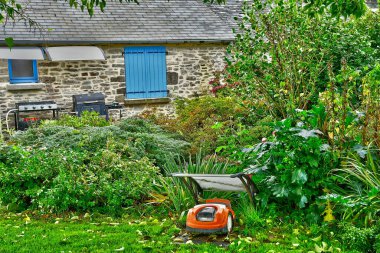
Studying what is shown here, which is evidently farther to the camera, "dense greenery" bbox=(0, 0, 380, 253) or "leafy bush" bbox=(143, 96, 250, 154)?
"leafy bush" bbox=(143, 96, 250, 154)

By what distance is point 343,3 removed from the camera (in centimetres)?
621

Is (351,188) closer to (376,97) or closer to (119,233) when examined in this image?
(376,97)

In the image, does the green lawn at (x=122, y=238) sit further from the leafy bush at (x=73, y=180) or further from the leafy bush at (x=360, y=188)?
the leafy bush at (x=360, y=188)

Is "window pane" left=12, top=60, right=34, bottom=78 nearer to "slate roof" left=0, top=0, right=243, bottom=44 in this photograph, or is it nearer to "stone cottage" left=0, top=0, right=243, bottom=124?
"stone cottage" left=0, top=0, right=243, bottom=124

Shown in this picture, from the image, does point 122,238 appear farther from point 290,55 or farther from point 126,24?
point 126,24

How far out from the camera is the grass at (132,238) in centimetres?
561

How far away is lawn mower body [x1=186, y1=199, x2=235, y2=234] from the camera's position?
18.9ft

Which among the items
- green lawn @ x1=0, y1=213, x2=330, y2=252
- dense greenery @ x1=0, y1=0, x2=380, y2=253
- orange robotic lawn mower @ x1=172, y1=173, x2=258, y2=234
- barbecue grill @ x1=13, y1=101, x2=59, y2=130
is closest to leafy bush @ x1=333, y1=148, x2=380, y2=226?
dense greenery @ x1=0, y1=0, x2=380, y2=253

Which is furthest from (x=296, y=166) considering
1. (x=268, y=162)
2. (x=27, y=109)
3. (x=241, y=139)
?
(x=27, y=109)

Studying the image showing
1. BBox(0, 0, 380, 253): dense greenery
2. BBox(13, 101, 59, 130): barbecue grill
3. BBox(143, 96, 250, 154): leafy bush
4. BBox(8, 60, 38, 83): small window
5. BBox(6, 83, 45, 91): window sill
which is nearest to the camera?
BBox(0, 0, 380, 253): dense greenery

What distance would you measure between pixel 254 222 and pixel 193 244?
858mm

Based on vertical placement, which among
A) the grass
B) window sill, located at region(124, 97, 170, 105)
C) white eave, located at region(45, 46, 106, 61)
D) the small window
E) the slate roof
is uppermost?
the slate roof

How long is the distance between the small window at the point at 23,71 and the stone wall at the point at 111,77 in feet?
0.65

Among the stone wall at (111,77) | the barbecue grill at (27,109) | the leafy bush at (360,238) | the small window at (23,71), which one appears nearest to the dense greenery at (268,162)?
the leafy bush at (360,238)
